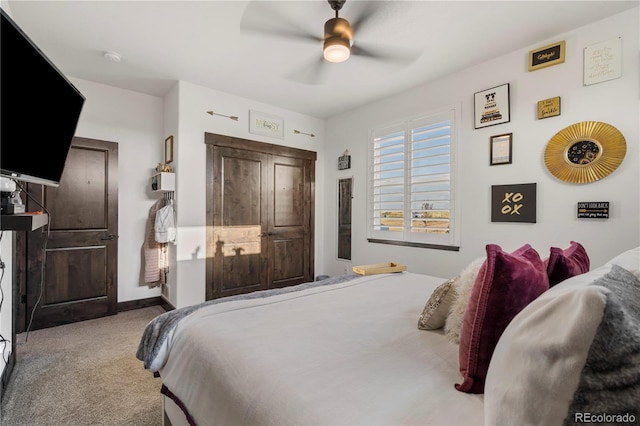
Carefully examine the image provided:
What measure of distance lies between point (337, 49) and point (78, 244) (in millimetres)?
3521

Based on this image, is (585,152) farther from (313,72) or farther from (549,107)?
(313,72)

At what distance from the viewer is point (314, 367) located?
0.99 m

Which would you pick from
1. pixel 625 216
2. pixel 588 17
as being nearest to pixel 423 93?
pixel 588 17

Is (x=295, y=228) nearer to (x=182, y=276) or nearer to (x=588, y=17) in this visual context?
(x=182, y=276)

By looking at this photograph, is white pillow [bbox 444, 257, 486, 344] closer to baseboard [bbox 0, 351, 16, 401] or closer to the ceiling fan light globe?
the ceiling fan light globe

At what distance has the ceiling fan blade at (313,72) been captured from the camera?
277 cm

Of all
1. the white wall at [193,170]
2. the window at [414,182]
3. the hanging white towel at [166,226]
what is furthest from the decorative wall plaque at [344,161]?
the hanging white towel at [166,226]

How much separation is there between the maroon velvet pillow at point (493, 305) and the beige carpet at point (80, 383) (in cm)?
183

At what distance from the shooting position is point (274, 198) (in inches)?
167

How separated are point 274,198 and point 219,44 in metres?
2.08

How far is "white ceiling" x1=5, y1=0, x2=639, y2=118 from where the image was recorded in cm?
218

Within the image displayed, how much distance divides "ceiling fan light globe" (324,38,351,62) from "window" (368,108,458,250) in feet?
5.76

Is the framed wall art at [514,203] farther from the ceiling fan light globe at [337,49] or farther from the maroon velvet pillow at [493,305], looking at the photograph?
the maroon velvet pillow at [493,305]

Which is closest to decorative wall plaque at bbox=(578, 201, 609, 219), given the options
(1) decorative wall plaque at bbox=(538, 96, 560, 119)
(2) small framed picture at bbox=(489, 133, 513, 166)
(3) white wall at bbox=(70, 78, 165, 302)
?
(2) small framed picture at bbox=(489, 133, 513, 166)
